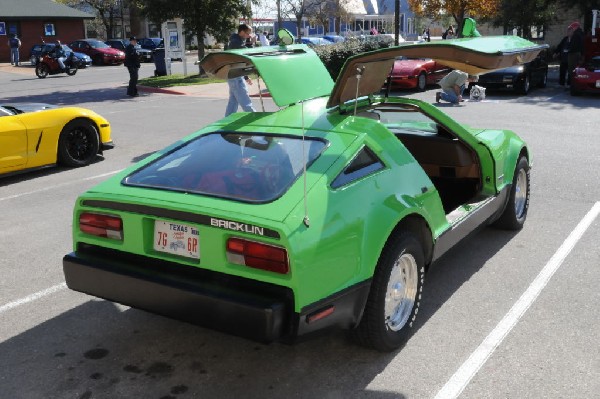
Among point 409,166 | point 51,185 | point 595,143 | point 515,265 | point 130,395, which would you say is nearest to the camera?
point 130,395

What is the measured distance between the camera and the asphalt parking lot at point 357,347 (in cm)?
338

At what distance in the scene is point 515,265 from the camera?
511 cm

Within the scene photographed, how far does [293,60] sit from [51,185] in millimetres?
4949

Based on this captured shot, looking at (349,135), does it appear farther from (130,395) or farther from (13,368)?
(13,368)

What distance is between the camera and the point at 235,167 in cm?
371

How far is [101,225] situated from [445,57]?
2269 millimetres

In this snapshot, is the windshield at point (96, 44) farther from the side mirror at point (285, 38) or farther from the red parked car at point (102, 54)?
the side mirror at point (285, 38)

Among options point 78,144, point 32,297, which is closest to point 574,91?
point 78,144

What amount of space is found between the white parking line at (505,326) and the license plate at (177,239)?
1.48m

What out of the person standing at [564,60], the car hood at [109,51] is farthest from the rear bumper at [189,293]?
the car hood at [109,51]

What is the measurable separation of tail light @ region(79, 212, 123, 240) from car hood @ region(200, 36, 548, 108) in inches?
49.3

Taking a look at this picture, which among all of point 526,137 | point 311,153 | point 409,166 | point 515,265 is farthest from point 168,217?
point 526,137

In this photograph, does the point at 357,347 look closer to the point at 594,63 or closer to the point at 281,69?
the point at 281,69

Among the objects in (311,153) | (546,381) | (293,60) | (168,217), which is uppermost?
(293,60)
